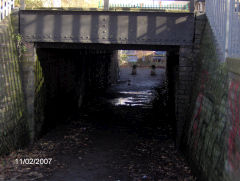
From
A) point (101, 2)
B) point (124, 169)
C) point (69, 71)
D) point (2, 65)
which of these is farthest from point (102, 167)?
point (69, 71)

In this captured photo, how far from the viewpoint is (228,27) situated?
775 centimetres

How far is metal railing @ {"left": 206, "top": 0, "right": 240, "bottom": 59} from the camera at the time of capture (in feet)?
24.2

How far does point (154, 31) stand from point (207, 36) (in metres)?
1.99

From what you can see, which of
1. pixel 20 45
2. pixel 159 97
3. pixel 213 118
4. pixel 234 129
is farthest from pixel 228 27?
pixel 159 97

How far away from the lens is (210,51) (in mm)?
9703

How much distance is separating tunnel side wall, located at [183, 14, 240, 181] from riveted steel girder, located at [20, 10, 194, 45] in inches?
41.1

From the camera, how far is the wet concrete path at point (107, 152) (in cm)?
934

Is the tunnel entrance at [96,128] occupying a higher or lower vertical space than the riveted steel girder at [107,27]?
lower

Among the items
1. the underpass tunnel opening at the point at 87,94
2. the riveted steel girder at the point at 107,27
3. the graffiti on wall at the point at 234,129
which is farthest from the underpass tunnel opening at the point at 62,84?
the graffiti on wall at the point at 234,129

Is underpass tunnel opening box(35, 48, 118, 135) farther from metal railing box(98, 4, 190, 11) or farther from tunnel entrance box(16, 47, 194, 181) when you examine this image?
metal railing box(98, 4, 190, 11)

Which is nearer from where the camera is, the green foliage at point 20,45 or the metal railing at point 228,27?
the metal railing at point 228,27

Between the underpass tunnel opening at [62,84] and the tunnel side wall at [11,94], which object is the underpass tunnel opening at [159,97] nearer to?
the underpass tunnel opening at [62,84]

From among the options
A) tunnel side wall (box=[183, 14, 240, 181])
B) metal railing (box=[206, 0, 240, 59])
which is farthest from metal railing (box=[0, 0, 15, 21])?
metal railing (box=[206, 0, 240, 59])

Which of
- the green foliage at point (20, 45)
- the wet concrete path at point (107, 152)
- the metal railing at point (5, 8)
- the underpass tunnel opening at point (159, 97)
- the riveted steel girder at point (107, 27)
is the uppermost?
the metal railing at point (5, 8)
